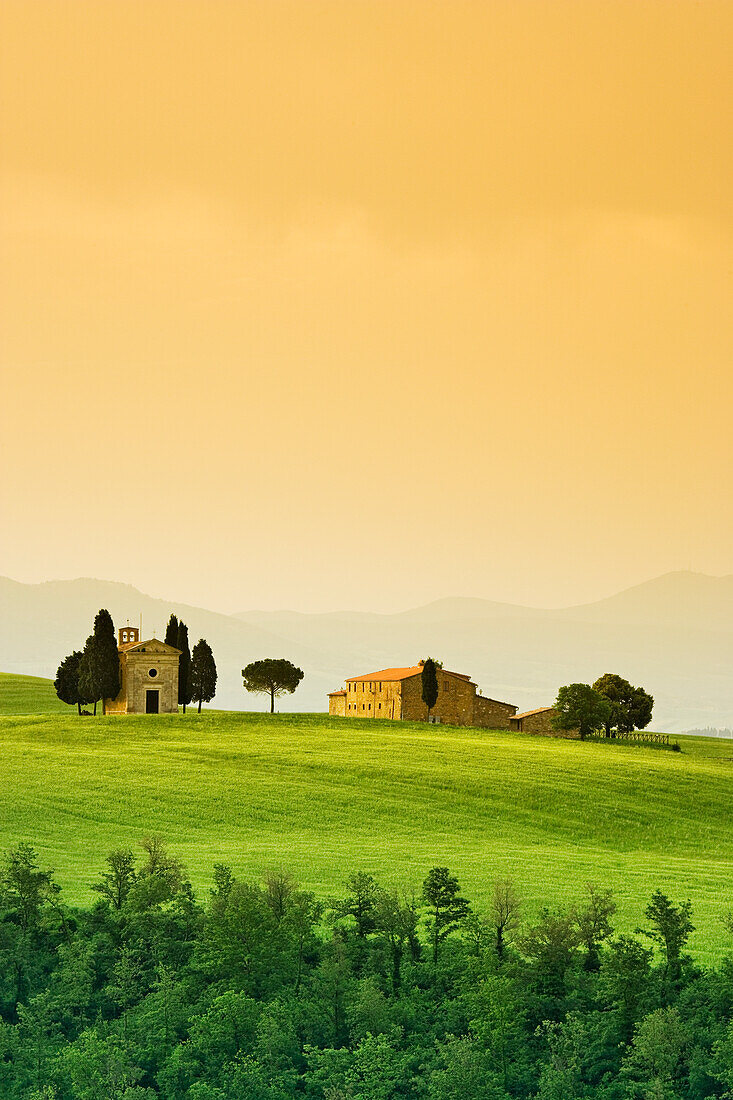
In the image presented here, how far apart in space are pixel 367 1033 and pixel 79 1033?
19.4 ft

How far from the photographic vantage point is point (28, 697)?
112062 mm

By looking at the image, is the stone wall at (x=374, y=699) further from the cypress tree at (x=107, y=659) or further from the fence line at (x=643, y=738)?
the cypress tree at (x=107, y=659)

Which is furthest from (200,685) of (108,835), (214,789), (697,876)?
(697,876)

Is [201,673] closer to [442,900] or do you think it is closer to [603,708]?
[603,708]

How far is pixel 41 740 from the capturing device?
7319 cm

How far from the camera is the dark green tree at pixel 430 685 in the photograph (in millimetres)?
98625

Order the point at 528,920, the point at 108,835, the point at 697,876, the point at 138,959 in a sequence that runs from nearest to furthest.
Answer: the point at 138,959 < the point at 528,920 < the point at 697,876 < the point at 108,835

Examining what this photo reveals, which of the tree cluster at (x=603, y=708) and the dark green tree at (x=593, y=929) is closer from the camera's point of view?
the dark green tree at (x=593, y=929)

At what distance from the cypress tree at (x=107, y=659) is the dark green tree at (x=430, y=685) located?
80.9 ft

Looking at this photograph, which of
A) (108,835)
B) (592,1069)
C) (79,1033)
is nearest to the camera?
(592,1069)

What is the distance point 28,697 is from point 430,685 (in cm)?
3841

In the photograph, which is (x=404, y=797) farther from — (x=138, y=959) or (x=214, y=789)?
(x=138, y=959)

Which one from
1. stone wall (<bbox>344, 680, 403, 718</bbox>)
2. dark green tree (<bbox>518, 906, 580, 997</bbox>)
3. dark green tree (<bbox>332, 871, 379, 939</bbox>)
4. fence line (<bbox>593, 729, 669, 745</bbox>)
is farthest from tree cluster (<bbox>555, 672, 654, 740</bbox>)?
dark green tree (<bbox>518, 906, 580, 997</bbox>)

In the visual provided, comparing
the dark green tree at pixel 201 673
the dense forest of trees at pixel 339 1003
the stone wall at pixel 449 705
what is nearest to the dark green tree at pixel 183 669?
the dark green tree at pixel 201 673
